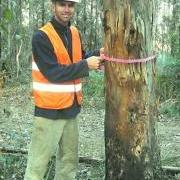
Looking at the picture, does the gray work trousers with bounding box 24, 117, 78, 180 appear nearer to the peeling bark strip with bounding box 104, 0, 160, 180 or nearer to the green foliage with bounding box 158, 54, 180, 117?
the peeling bark strip with bounding box 104, 0, 160, 180

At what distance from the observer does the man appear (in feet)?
15.6

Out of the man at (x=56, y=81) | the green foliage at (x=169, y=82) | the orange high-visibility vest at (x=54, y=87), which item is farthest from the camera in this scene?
the green foliage at (x=169, y=82)

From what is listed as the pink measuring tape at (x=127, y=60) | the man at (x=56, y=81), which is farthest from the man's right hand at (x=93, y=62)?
the pink measuring tape at (x=127, y=60)

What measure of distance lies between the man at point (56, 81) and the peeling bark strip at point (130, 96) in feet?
1.00

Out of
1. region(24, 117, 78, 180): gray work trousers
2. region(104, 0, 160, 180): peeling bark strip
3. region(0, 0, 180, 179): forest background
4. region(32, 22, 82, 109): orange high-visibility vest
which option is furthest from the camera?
region(0, 0, 180, 179): forest background

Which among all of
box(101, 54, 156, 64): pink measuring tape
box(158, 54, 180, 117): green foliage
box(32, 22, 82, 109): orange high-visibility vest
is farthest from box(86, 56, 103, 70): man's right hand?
box(158, 54, 180, 117): green foliage

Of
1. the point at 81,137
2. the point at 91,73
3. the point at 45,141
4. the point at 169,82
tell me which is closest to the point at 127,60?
the point at 45,141

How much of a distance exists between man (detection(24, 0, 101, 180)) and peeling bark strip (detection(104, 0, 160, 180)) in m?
0.30

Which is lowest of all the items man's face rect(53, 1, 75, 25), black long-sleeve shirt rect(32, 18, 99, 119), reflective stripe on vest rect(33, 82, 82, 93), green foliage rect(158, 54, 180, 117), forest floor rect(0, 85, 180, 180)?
forest floor rect(0, 85, 180, 180)

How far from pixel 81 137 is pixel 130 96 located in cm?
400

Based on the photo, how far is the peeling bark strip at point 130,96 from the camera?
15.2ft

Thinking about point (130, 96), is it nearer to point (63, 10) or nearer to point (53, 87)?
point (53, 87)

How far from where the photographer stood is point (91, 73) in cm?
1440

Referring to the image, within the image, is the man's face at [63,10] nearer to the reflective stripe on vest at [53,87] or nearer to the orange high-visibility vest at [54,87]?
the orange high-visibility vest at [54,87]
